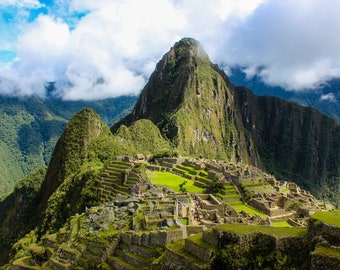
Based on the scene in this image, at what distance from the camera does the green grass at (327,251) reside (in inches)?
439

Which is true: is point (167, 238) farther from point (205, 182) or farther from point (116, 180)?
point (205, 182)

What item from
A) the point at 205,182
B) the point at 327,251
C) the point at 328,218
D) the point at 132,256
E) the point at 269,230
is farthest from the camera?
the point at 205,182

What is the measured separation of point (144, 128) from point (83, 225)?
11016 cm

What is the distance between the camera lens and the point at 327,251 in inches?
449

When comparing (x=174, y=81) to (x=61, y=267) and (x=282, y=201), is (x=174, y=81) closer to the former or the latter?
(x=282, y=201)

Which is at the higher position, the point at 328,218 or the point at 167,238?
the point at 328,218

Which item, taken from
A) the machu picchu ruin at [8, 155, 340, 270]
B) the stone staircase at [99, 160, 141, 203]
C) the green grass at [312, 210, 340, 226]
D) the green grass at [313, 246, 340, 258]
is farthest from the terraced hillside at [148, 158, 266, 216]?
the green grass at [313, 246, 340, 258]

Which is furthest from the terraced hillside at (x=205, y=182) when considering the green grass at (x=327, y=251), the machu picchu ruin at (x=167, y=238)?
the green grass at (x=327, y=251)

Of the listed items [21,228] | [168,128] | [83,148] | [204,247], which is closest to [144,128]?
[168,128]

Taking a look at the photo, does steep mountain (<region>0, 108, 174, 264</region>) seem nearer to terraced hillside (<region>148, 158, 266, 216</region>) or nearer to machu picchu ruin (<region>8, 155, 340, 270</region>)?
terraced hillside (<region>148, 158, 266, 216</region>)

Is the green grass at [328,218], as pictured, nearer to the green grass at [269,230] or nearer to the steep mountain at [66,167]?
the green grass at [269,230]

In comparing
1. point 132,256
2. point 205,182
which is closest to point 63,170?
point 205,182

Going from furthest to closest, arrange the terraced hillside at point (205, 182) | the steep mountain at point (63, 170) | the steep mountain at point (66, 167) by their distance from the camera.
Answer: the steep mountain at point (63, 170)
the steep mountain at point (66, 167)
the terraced hillside at point (205, 182)

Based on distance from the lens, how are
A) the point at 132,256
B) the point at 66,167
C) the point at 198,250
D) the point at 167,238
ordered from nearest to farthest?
1. the point at 198,250
2. the point at 167,238
3. the point at 132,256
4. the point at 66,167
